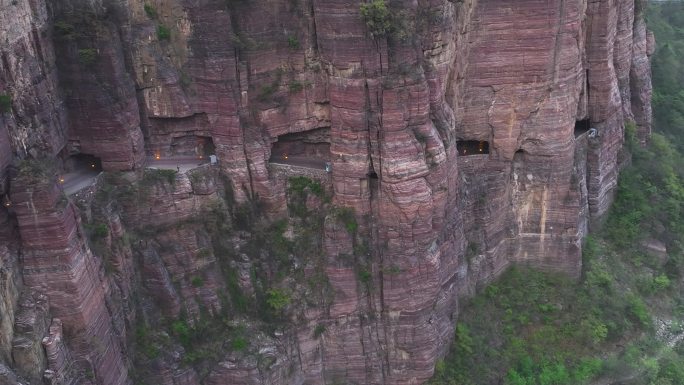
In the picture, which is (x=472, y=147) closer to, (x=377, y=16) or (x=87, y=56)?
(x=377, y=16)

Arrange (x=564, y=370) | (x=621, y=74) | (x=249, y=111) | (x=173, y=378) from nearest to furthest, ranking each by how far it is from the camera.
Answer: (x=173, y=378) → (x=249, y=111) → (x=564, y=370) → (x=621, y=74)

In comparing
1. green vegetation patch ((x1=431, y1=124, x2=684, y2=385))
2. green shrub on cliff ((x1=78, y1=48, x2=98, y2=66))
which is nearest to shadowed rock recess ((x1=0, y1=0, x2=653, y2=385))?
green shrub on cliff ((x1=78, y1=48, x2=98, y2=66))

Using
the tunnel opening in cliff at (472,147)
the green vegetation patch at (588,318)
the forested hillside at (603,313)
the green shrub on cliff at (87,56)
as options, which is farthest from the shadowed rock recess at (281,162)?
the forested hillside at (603,313)

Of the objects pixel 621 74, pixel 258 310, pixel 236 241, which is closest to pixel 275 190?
pixel 236 241

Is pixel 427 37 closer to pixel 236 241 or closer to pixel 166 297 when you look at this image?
pixel 236 241

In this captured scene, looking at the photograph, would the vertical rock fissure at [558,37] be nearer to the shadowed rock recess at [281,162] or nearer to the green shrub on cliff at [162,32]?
the shadowed rock recess at [281,162]

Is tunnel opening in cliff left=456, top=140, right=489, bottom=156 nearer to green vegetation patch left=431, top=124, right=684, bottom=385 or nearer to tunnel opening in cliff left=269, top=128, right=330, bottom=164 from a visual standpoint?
green vegetation patch left=431, top=124, right=684, bottom=385

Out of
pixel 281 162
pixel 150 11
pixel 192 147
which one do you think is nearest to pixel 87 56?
pixel 150 11

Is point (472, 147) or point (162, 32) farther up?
point (162, 32)
